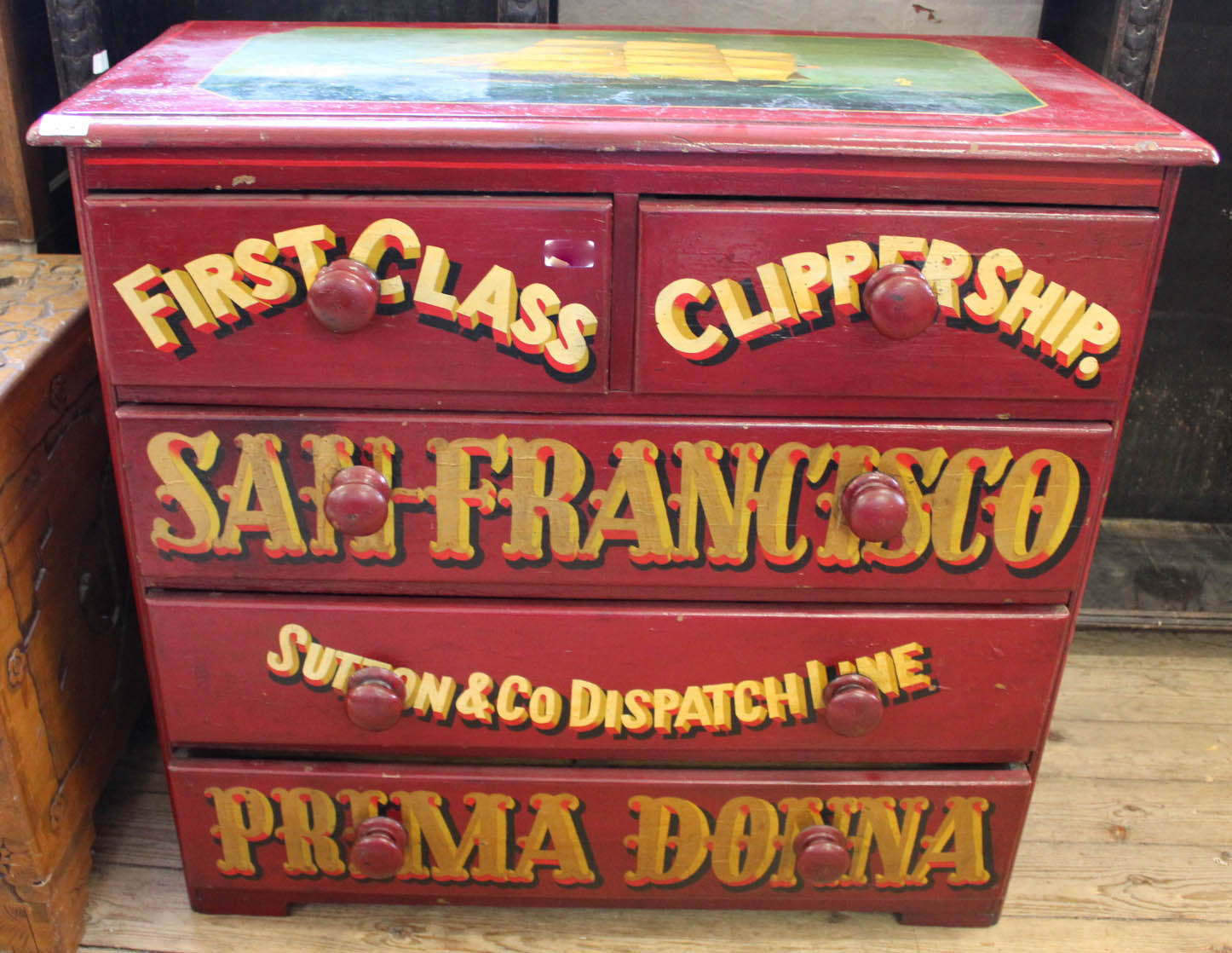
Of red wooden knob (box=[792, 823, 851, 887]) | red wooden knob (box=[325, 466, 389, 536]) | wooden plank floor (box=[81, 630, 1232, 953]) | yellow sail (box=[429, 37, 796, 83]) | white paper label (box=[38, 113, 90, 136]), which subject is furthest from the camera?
wooden plank floor (box=[81, 630, 1232, 953])

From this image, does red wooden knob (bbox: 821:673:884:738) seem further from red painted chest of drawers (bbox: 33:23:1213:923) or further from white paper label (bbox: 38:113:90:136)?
white paper label (bbox: 38:113:90:136)

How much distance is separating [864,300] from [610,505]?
337mm

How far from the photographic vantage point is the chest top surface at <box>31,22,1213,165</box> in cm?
105

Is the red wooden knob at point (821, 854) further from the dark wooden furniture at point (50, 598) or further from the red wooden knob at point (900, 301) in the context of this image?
the dark wooden furniture at point (50, 598)

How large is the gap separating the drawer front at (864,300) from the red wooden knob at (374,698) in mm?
461

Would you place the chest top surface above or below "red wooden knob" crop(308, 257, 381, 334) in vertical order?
above

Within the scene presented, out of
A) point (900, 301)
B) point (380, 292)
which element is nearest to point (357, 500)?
point (380, 292)

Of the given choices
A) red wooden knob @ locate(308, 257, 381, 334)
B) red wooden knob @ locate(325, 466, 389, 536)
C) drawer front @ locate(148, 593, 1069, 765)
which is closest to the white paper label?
red wooden knob @ locate(308, 257, 381, 334)

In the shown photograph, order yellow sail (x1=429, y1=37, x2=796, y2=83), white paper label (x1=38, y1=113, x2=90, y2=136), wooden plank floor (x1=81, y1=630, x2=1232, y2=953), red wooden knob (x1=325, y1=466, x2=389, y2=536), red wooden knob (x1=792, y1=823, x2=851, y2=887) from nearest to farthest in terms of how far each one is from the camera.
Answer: white paper label (x1=38, y1=113, x2=90, y2=136) < red wooden knob (x1=325, y1=466, x2=389, y2=536) < yellow sail (x1=429, y1=37, x2=796, y2=83) < red wooden knob (x1=792, y1=823, x2=851, y2=887) < wooden plank floor (x1=81, y1=630, x2=1232, y2=953)

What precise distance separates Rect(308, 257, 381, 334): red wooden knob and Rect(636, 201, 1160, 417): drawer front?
0.86ft

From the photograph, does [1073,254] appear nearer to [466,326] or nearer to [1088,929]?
[466,326]

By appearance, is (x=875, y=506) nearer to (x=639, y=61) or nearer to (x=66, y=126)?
(x=639, y=61)

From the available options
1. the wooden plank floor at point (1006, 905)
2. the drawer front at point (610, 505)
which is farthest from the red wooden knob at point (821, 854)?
the drawer front at point (610, 505)

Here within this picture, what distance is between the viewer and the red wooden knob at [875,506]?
1168 mm
